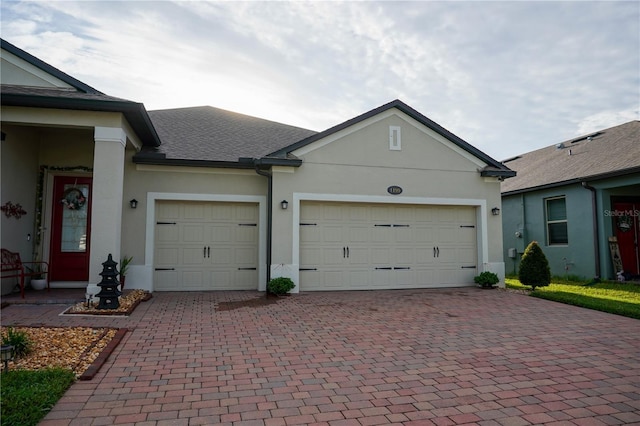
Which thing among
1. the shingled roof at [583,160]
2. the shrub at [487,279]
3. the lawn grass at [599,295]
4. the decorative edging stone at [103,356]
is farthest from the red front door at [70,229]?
the shingled roof at [583,160]

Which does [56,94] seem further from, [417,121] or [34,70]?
[417,121]

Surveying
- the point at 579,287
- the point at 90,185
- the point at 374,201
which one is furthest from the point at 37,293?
the point at 579,287

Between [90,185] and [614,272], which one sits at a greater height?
[90,185]

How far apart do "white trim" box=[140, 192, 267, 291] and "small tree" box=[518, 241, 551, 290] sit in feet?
21.2

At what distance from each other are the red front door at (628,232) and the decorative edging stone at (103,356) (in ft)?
43.5

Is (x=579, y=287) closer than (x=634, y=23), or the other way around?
(x=634, y=23)

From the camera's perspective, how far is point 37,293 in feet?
26.1

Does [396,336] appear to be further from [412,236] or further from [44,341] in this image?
[412,236]

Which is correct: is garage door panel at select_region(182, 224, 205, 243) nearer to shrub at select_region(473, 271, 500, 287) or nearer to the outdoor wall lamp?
the outdoor wall lamp

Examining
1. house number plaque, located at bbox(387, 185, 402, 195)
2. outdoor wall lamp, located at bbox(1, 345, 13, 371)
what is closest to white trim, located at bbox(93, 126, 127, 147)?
outdoor wall lamp, located at bbox(1, 345, 13, 371)

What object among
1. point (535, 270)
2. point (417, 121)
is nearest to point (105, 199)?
point (417, 121)

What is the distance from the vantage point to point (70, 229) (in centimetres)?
916

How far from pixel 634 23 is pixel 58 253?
13487 millimetres

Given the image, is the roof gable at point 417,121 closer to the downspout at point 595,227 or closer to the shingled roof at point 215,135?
the shingled roof at point 215,135
